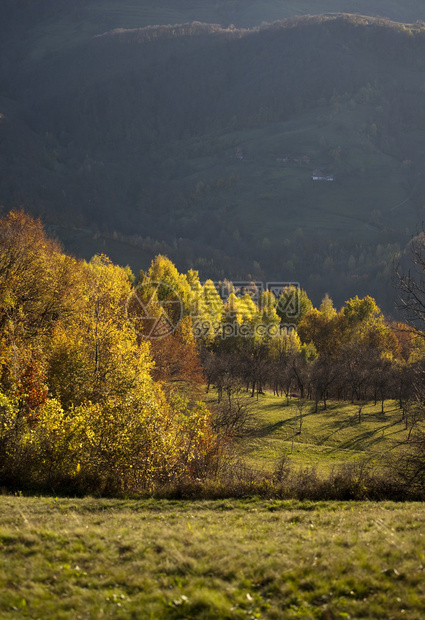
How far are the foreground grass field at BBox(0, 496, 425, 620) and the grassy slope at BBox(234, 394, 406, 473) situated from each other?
2235 cm

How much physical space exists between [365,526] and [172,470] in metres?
13.3

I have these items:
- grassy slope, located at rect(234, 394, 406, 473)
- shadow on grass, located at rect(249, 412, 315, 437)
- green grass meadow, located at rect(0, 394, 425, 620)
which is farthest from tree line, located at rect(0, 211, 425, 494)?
green grass meadow, located at rect(0, 394, 425, 620)

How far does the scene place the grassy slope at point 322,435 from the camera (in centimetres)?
4353

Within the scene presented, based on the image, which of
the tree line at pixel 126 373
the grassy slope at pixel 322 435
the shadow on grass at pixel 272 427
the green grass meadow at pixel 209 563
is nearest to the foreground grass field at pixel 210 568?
the green grass meadow at pixel 209 563

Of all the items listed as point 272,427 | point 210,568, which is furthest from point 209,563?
point 272,427

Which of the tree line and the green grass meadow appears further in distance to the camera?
the tree line

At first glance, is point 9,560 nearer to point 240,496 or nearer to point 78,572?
point 78,572

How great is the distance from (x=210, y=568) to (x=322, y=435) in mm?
42836

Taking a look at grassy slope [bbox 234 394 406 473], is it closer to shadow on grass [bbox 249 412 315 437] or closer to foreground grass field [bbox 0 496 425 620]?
shadow on grass [bbox 249 412 315 437]

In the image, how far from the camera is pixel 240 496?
75.5ft

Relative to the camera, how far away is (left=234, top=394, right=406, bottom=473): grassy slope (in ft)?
143

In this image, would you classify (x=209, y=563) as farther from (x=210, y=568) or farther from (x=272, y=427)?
(x=272, y=427)

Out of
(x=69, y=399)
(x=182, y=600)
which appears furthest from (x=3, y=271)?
(x=182, y=600)

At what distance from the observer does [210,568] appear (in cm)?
1216
